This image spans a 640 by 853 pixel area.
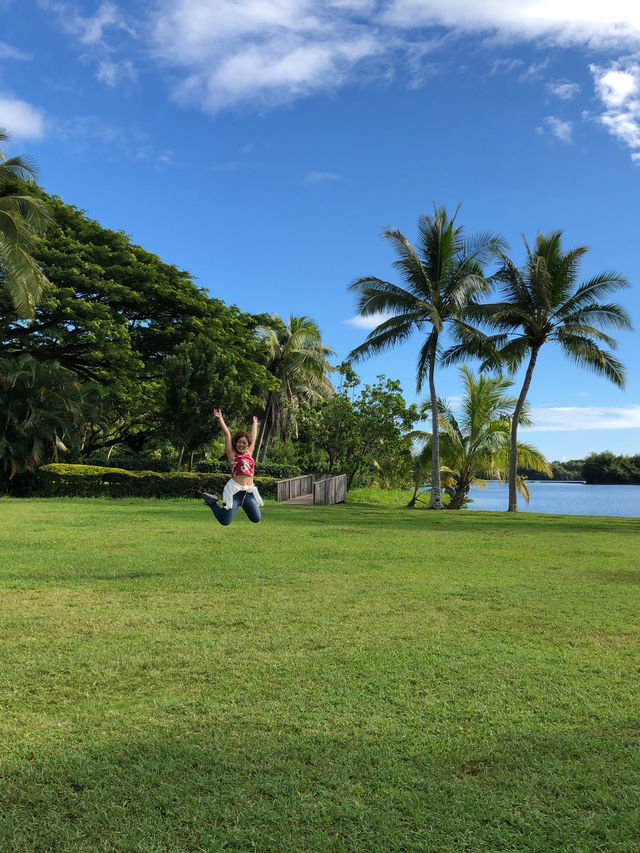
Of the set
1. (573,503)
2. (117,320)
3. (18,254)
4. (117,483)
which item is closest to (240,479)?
(18,254)

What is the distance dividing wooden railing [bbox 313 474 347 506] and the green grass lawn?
55.5ft

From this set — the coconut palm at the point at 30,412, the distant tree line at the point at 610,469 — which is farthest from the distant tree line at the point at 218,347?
the distant tree line at the point at 610,469

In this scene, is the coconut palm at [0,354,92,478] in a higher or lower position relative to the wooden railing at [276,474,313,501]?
higher

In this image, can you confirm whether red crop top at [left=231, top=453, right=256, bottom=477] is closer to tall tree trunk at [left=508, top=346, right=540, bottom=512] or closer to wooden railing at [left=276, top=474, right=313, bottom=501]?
wooden railing at [left=276, top=474, right=313, bottom=501]

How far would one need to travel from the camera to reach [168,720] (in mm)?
4031

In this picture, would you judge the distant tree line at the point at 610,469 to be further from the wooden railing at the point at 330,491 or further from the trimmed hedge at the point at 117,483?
the trimmed hedge at the point at 117,483

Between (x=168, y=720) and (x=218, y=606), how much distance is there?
3.02 m

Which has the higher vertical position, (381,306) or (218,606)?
(381,306)

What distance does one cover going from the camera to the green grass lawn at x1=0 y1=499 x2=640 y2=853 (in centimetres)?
296

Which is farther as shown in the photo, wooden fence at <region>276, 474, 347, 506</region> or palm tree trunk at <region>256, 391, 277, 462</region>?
palm tree trunk at <region>256, 391, 277, 462</region>

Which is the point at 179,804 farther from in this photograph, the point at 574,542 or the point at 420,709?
the point at 574,542

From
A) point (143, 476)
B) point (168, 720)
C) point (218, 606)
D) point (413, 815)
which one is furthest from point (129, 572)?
point (143, 476)

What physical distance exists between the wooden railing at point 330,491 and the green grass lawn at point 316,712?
16.9m

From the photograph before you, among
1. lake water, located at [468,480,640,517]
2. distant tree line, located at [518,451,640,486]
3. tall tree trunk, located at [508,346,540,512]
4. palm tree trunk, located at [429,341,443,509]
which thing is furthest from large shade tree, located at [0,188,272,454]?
distant tree line, located at [518,451,640,486]
